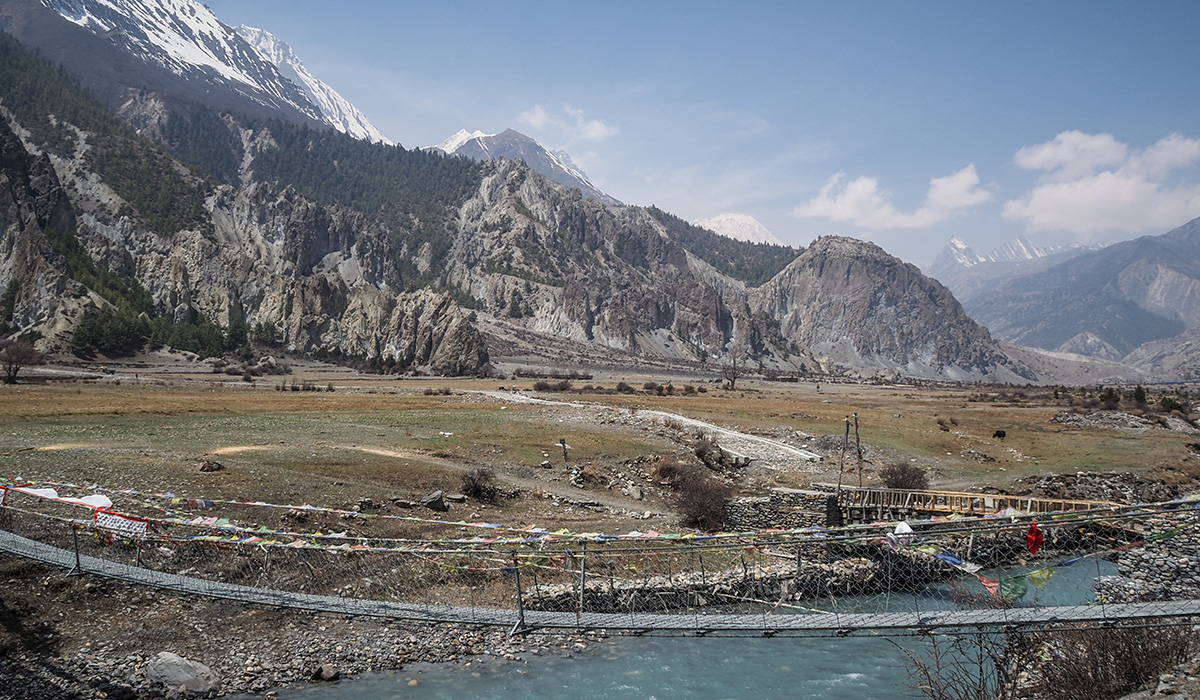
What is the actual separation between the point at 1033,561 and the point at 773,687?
15533mm

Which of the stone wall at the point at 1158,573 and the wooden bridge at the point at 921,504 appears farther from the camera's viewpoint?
the wooden bridge at the point at 921,504

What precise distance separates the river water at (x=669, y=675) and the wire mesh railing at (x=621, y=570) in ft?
3.80

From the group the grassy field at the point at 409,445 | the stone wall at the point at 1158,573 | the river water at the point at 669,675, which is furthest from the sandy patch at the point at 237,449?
the stone wall at the point at 1158,573

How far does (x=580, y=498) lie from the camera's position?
31984 millimetres

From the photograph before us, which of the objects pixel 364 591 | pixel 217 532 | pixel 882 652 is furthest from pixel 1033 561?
pixel 217 532

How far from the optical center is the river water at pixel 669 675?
15758mm

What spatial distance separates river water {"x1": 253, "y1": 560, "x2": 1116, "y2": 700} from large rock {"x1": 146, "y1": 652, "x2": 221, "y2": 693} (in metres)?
1.59

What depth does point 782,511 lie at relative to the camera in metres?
32.2

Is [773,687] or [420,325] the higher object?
[420,325]

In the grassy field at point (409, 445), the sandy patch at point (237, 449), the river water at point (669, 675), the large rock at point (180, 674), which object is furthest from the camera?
the sandy patch at point (237, 449)

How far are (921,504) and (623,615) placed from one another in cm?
2182

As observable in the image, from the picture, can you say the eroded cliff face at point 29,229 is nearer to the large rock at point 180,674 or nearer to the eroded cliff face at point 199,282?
the eroded cliff face at point 199,282

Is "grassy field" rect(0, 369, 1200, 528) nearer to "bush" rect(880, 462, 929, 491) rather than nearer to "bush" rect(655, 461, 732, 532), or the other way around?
"bush" rect(655, 461, 732, 532)

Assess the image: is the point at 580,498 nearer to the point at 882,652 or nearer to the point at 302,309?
the point at 882,652
